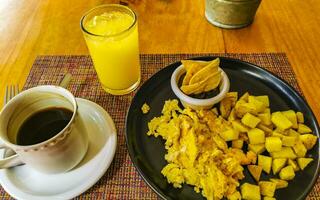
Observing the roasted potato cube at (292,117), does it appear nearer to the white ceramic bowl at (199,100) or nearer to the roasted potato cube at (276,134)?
the roasted potato cube at (276,134)

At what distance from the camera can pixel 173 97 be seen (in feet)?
3.09

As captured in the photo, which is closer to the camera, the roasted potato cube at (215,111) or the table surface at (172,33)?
the roasted potato cube at (215,111)

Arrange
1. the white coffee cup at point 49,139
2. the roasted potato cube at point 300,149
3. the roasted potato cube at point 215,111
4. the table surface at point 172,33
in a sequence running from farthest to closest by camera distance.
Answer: the table surface at point 172,33 < the roasted potato cube at point 215,111 < the roasted potato cube at point 300,149 < the white coffee cup at point 49,139

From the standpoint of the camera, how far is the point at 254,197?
27.7 inches

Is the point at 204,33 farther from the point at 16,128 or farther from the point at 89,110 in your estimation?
the point at 16,128

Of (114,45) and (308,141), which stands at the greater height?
(114,45)

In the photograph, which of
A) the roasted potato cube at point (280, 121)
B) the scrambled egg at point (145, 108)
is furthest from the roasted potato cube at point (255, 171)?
the scrambled egg at point (145, 108)

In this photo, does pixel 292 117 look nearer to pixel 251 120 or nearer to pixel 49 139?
pixel 251 120

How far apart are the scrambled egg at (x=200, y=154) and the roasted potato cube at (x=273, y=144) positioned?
60mm

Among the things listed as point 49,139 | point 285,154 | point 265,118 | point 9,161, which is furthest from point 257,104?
point 9,161

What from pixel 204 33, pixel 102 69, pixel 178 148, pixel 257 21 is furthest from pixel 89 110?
pixel 257 21

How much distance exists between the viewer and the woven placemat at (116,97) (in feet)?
2.52

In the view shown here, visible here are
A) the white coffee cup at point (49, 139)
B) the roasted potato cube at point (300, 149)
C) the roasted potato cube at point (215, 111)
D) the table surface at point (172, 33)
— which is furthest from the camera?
the table surface at point (172, 33)

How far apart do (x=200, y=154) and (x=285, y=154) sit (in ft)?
0.72
